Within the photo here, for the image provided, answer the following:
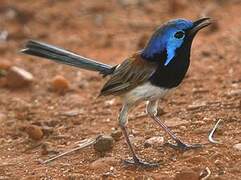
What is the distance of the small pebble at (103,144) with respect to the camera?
244 inches

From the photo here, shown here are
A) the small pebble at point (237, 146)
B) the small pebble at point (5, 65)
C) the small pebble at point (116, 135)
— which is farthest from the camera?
the small pebble at point (5, 65)

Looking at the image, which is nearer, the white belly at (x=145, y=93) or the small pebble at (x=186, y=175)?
the small pebble at (x=186, y=175)

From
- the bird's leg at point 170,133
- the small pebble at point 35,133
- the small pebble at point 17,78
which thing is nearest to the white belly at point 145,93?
the bird's leg at point 170,133

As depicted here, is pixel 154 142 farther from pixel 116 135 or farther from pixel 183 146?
pixel 116 135

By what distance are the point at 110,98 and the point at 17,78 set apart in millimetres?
1360

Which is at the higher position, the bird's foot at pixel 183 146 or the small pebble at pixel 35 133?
the bird's foot at pixel 183 146

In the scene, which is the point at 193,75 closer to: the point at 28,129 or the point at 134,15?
the point at 28,129

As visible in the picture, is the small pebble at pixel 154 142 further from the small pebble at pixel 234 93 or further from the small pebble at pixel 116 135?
the small pebble at pixel 234 93

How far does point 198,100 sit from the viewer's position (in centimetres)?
733

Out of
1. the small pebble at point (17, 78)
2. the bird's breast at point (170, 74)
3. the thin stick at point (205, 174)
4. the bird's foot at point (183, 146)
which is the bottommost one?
the thin stick at point (205, 174)

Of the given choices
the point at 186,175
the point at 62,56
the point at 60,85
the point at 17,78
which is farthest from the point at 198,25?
the point at 17,78

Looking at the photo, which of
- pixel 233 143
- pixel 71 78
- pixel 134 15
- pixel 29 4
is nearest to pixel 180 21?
pixel 233 143

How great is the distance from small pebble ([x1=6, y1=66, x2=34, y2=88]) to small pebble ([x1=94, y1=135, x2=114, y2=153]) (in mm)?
2561

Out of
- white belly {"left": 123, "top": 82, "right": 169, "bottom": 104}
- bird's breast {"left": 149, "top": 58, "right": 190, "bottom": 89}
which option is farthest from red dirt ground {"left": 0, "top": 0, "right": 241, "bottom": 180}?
bird's breast {"left": 149, "top": 58, "right": 190, "bottom": 89}
